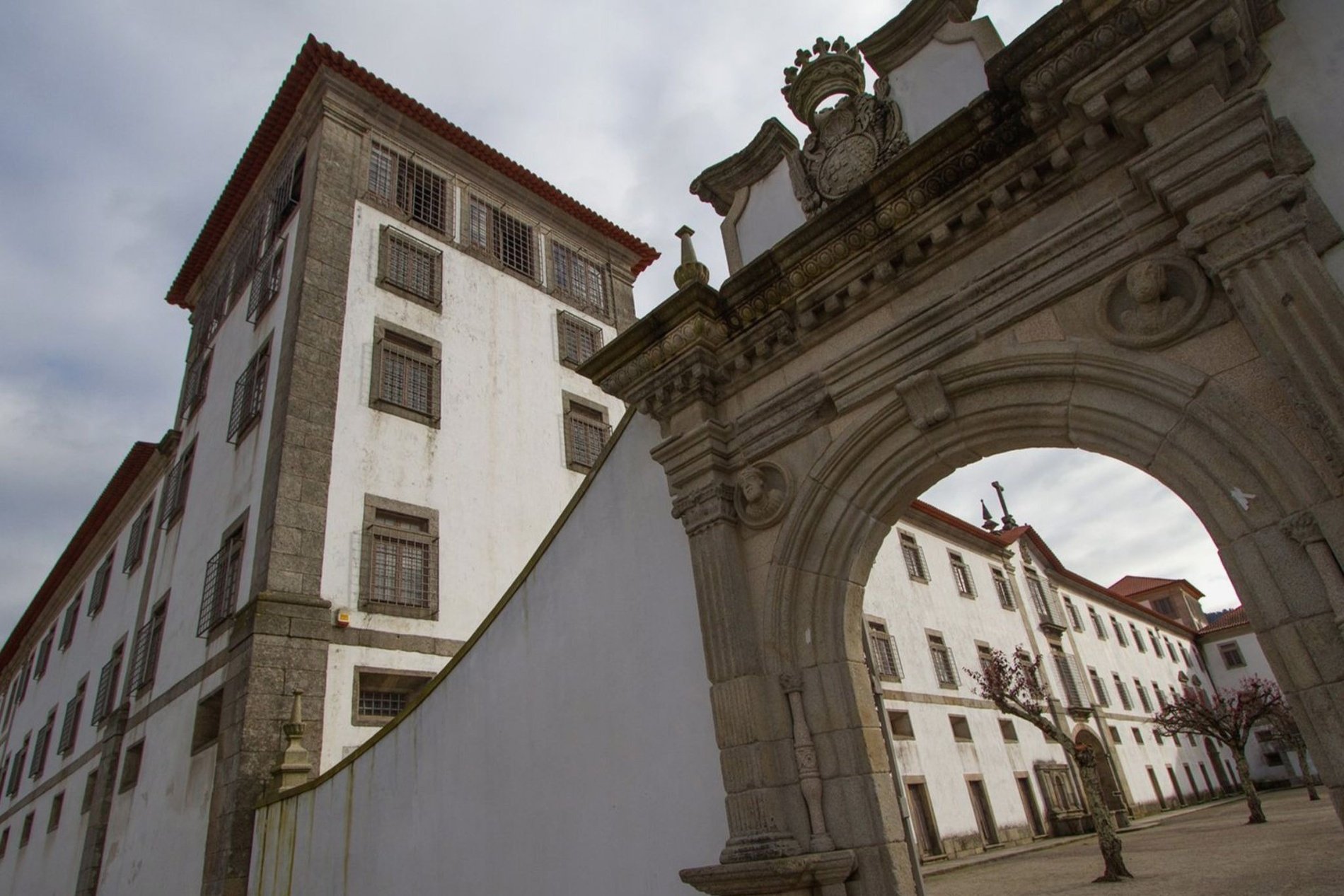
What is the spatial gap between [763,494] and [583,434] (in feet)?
36.7

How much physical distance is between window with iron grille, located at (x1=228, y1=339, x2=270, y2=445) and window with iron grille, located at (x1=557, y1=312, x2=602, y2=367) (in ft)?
18.3

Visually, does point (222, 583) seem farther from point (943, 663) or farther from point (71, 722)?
point (943, 663)

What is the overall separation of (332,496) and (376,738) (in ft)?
17.2

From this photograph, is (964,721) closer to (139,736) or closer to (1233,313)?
(139,736)

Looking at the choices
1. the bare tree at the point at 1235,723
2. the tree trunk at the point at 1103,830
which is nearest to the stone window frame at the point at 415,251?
the tree trunk at the point at 1103,830

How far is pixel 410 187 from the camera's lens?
16.4 meters

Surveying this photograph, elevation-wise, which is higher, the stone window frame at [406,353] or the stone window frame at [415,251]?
the stone window frame at [415,251]

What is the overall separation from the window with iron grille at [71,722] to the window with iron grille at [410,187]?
1457cm

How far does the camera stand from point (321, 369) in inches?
513

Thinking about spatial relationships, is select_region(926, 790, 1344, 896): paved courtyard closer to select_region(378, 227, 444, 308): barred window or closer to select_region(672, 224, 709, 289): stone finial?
select_region(672, 224, 709, 289): stone finial

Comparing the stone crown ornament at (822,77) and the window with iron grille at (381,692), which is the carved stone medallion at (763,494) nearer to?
A: the stone crown ornament at (822,77)

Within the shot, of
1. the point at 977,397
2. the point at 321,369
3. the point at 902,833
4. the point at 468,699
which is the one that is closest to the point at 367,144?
the point at 321,369

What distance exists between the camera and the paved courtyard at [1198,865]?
34.9ft

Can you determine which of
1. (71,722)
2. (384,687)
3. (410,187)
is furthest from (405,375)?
(71,722)
